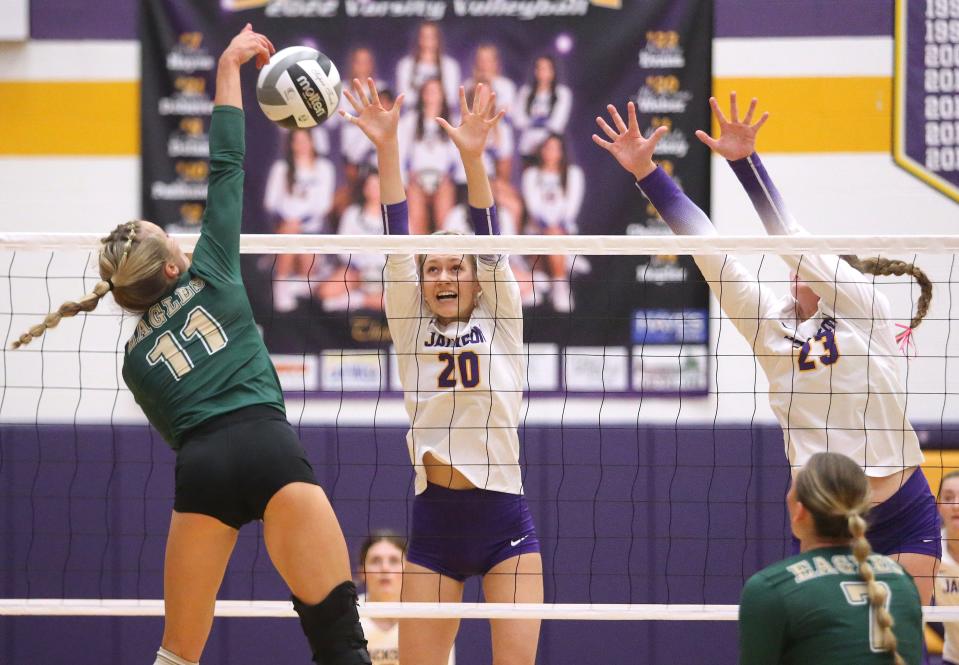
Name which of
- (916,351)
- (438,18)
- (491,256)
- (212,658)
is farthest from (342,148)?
(916,351)

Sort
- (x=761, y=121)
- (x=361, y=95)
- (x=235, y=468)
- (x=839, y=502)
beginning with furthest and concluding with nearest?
(x=361, y=95) → (x=761, y=121) → (x=235, y=468) → (x=839, y=502)

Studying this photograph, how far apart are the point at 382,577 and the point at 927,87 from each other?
13.7 ft

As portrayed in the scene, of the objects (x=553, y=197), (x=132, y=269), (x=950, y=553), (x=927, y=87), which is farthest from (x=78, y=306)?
(x=927, y=87)

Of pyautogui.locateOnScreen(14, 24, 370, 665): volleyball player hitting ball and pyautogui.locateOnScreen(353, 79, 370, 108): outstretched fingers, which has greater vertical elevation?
pyautogui.locateOnScreen(353, 79, 370, 108): outstretched fingers

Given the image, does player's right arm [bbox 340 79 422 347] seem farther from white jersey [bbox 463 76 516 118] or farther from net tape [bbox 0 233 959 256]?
white jersey [bbox 463 76 516 118]

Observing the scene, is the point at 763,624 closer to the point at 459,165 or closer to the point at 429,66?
the point at 459,165

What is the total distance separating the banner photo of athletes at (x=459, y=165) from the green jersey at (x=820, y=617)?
12.9 ft

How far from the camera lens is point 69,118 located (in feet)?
22.1

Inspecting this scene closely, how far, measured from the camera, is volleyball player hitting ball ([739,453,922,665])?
2447 mm

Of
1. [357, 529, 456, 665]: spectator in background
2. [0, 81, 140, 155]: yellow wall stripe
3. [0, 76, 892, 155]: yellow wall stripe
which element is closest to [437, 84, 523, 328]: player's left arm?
[357, 529, 456, 665]: spectator in background

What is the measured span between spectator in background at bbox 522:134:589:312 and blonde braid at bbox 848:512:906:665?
4.06m

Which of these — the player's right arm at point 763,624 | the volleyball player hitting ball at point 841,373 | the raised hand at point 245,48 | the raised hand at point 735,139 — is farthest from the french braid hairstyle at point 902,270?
the raised hand at point 245,48

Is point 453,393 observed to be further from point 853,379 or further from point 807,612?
point 807,612

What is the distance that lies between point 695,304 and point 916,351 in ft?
4.19
